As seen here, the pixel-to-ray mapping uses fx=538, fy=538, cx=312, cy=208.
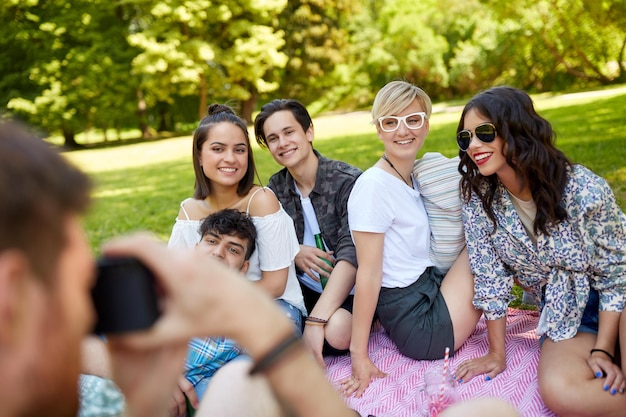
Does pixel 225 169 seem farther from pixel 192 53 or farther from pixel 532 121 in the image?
pixel 192 53

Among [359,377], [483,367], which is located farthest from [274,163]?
[483,367]

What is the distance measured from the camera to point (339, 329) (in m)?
3.08

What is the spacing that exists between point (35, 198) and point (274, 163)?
10.9 metres

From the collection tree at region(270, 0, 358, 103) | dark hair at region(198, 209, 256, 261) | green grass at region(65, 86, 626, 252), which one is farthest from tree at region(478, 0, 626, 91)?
dark hair at region(198, 209, 256, 261)

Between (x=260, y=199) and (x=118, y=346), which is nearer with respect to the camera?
(x=118, y=346)

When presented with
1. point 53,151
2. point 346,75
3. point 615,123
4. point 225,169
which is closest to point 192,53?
point 346,75

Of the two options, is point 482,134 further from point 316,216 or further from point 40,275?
point 40,275

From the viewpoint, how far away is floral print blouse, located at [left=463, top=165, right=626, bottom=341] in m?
2.49

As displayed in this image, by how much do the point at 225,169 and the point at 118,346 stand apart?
93.5 inches

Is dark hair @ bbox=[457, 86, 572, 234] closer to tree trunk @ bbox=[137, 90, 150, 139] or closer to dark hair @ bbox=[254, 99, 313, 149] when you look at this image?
dark hair @ bbox=[254, 99, 313, 149]

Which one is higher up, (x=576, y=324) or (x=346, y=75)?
(x=346, y=75)

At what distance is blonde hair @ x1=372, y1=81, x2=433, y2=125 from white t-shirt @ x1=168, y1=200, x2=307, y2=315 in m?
0.83

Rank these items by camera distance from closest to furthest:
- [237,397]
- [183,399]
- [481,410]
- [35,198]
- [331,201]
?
[35,198]
[481,410]
[237,397]
[183,399]
[331,201]

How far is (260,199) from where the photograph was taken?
10.3 feet
